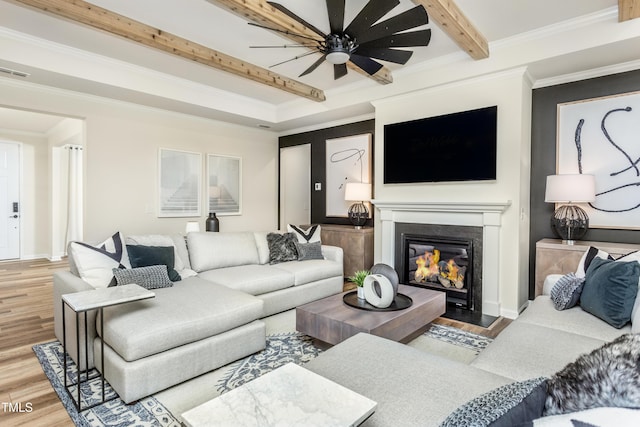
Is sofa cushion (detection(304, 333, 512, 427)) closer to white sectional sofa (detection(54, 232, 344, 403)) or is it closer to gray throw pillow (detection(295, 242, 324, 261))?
white sectional sofa (detection(54, 232, 344, 403))

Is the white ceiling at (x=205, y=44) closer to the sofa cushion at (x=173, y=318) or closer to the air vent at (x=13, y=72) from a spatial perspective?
the air vent at (x=13, y=72)

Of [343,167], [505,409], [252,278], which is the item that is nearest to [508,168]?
[343,167]

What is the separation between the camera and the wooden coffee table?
2.46m

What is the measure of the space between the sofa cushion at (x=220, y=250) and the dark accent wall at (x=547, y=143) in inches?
130

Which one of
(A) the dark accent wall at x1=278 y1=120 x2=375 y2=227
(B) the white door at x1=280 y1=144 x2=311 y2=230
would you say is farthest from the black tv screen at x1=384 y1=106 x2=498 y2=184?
(B) the white door at x1=280 y1=144 x2=311 y2=230

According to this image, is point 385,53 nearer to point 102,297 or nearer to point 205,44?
point 205,44

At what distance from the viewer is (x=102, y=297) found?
2.02 m

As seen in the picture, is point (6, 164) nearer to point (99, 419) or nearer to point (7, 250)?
point (7, 250)

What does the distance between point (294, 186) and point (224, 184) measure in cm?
151

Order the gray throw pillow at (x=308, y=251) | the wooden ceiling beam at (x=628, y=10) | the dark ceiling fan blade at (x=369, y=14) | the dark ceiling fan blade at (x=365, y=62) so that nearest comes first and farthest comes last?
the dark ceiling fan blade at (x=369, y=14)
the wooden ceiling beam at (x=628, y=10)
the dark ceiling fan blade at (x=365, y=62)
the gray throw pillow at (x=308, y=251)

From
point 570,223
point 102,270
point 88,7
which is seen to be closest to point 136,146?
point 88,7

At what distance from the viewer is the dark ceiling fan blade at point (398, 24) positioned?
7.44ft

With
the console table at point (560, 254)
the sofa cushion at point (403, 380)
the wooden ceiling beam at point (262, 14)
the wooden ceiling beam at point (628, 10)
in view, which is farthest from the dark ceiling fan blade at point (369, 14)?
the console table at point (560, 254)

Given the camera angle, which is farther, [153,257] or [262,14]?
[153,257]
